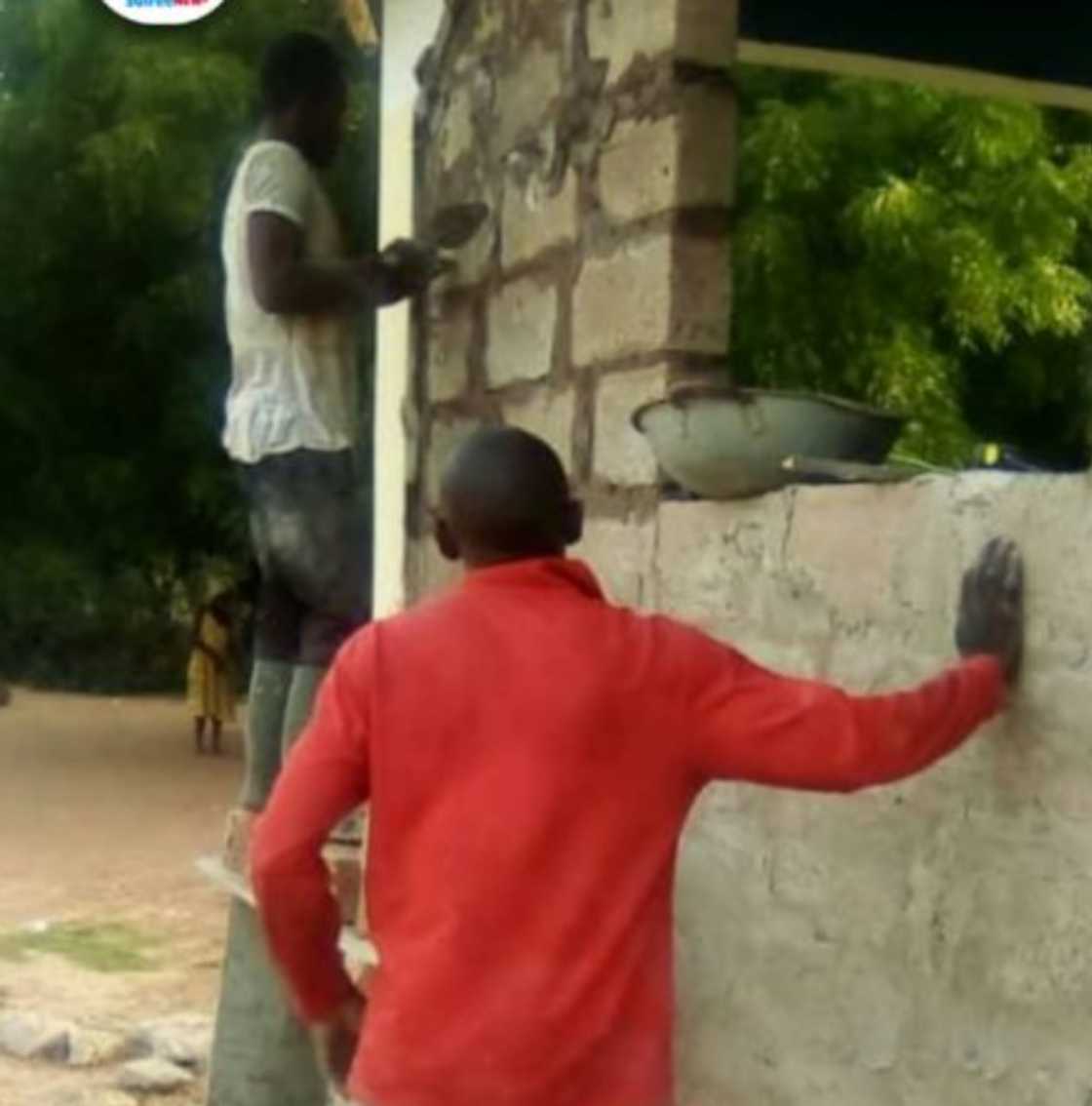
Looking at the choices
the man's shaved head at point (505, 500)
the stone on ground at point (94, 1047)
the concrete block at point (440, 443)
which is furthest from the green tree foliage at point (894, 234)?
the man's shaved head at point (505, 500)

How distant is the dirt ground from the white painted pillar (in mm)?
3028

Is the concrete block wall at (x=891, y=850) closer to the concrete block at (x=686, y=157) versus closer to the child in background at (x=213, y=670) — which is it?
the concrete block at (x=686, y=157)

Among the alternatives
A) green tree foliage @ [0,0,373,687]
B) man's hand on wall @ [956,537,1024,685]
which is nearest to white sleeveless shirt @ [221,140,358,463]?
man's hand on wall @ [956,537,1024,685]

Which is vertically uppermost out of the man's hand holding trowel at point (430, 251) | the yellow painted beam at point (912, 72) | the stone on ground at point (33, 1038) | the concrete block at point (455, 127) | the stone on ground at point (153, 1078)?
the yellow painted beam at point (912, 72)

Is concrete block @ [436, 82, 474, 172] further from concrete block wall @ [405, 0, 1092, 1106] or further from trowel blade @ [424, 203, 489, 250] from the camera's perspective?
trowel blade @ [424, 203, 489, 250]

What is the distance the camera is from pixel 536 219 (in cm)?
546

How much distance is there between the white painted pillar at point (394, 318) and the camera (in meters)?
6.18

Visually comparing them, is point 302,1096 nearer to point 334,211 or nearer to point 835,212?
point 334,211

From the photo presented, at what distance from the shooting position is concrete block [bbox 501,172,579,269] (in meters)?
5.30

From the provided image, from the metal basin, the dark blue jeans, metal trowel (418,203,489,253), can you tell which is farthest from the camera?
metal trowel (418,203,489,253)

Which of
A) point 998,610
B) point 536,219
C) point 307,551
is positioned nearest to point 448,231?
point 536,219

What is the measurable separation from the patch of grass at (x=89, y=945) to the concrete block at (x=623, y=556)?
270 inches

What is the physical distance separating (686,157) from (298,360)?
1.15 m

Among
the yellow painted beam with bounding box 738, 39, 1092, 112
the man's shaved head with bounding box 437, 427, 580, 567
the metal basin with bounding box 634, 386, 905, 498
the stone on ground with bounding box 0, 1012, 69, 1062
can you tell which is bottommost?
the stone on ground with bounding box 0, 1012, 69, 1062
